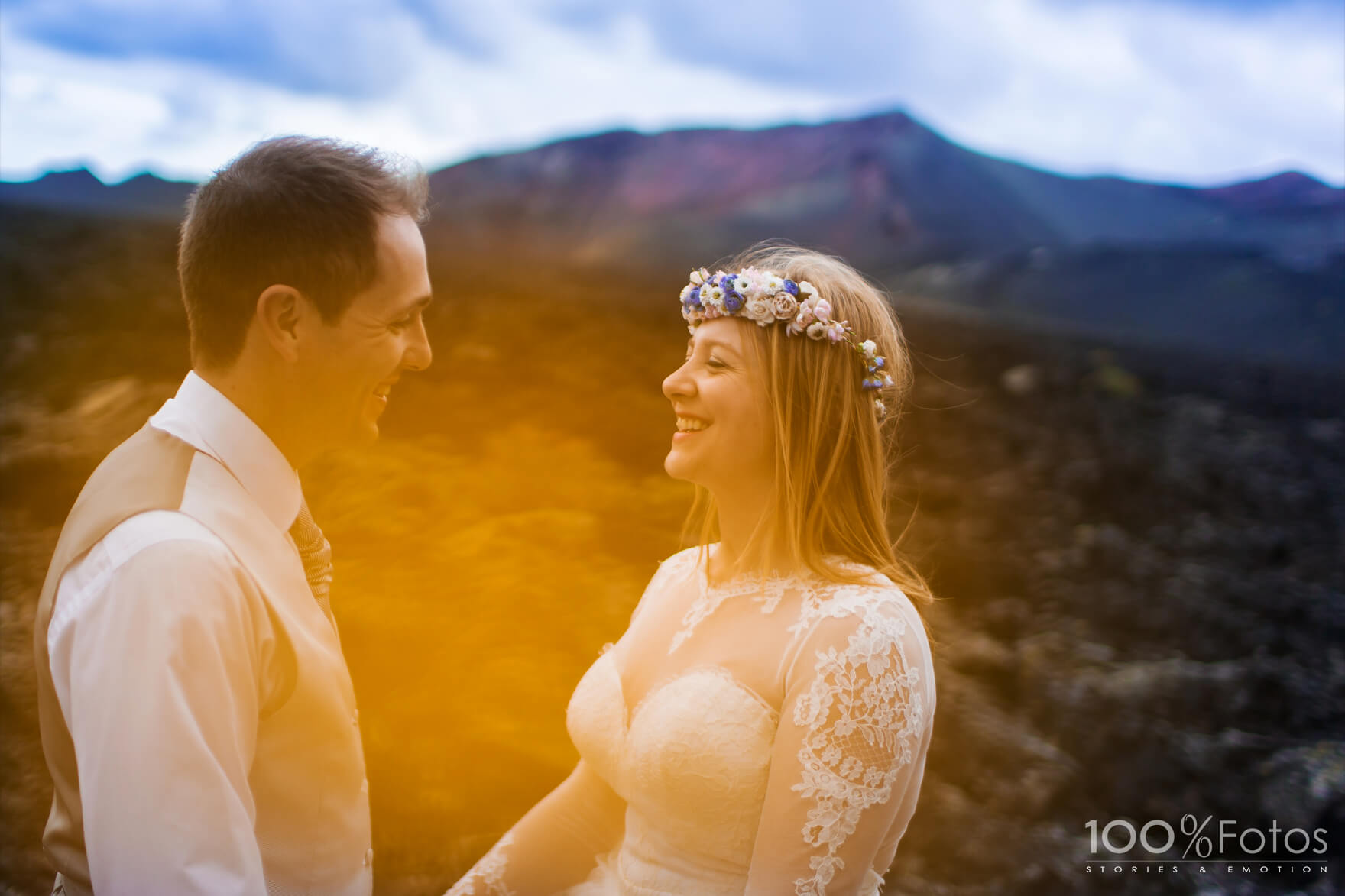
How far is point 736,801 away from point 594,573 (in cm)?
353

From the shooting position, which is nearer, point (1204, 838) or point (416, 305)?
point (416, 305)

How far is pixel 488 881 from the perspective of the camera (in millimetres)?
1946

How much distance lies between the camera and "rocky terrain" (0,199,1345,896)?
423 cm

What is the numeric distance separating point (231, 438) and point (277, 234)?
1.11 ft

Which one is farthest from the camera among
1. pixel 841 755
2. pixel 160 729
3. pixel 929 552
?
pixel 929 552

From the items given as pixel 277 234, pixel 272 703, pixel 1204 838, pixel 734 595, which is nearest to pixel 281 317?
pixel 277 234

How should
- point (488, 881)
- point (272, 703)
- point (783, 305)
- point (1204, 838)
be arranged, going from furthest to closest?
point (1204, 838)
point (488, 881)
point (783, 305)
point (272, 703)

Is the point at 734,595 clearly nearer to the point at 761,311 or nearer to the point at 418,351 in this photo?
the point at 761,311

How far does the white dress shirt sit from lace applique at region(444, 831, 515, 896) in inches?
32.6

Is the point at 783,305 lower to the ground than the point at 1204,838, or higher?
higher

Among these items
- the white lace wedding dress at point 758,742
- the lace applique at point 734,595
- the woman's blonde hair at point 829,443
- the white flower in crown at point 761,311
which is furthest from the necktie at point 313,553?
the white flower in crown at point 761,311

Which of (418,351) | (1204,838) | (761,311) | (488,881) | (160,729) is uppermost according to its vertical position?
(761,311)

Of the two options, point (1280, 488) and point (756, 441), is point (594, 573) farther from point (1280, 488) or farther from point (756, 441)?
point (1280, 488)

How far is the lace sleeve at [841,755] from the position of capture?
5.13 feet
